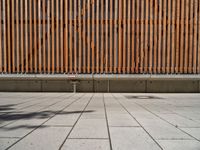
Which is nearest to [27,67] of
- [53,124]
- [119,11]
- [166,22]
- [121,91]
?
[121,91]

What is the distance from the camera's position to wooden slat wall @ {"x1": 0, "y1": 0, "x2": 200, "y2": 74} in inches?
411

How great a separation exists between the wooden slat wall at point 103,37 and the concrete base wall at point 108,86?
0.68 metres

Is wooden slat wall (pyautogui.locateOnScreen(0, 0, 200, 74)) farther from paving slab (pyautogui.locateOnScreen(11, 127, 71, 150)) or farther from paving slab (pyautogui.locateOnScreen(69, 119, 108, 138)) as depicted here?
paving slab (pyautogui.locateOnScreen(11, 127, 71, 150))

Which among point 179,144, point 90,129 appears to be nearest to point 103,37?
point 90,129

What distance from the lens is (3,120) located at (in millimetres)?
3875

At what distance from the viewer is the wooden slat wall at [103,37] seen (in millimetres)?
10445

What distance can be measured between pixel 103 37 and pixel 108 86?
3.27 meters

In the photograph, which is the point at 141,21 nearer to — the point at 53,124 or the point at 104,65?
the point at 104,65

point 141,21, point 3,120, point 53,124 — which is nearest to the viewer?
point 53,124

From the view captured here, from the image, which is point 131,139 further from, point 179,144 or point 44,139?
point 44,139

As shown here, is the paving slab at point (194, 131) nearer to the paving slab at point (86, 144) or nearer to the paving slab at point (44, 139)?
the paving slab at point (86, 144)

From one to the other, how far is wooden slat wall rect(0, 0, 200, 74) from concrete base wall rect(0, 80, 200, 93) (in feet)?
2.22

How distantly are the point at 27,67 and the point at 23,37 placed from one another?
210cm

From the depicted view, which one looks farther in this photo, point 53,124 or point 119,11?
point 119,11
